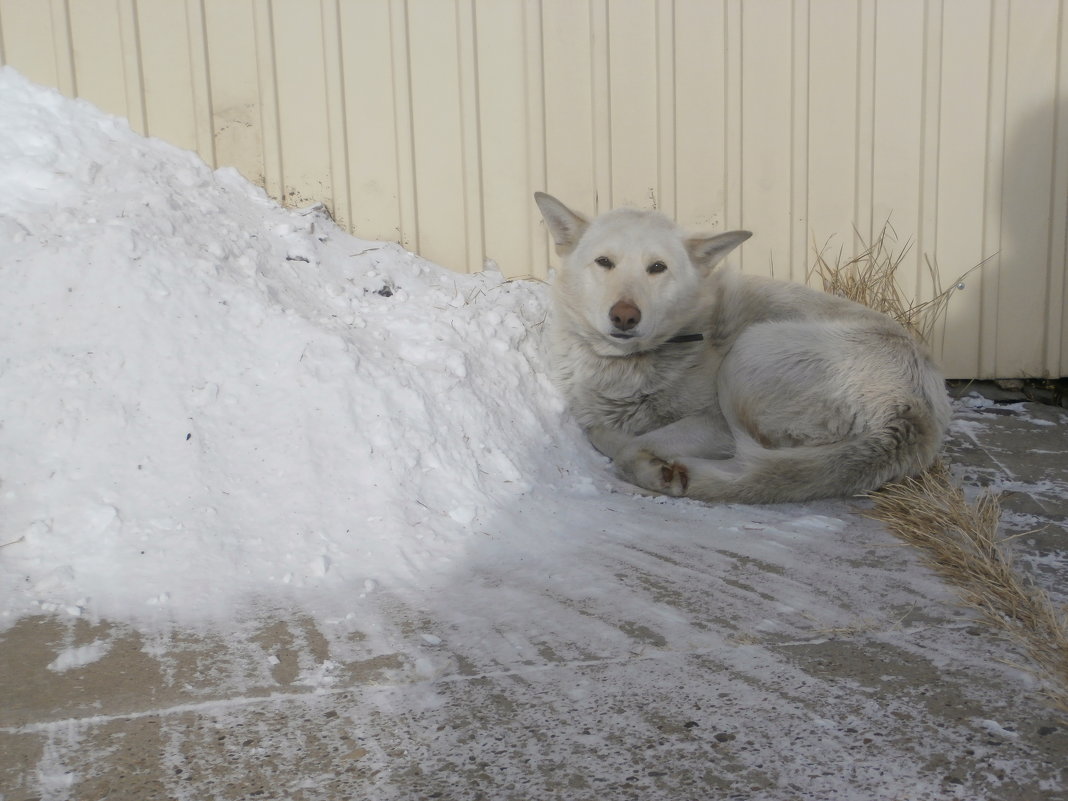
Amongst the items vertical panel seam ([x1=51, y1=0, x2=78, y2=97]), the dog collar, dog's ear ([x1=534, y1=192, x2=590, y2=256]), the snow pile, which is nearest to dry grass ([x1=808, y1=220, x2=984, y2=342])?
the dog collar

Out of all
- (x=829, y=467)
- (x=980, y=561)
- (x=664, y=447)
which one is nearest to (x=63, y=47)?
(x=664, y=447)

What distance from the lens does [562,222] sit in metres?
4.36

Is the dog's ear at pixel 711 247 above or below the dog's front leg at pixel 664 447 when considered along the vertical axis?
above

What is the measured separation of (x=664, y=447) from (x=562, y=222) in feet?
3.81

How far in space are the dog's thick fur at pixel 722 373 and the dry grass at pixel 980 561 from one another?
189 mm

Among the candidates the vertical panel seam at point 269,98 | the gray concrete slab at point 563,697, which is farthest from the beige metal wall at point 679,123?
the gray concrete slab at point 563,697

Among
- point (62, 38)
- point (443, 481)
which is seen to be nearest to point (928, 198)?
point (443, 481)

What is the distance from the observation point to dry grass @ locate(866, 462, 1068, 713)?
229 centimetres

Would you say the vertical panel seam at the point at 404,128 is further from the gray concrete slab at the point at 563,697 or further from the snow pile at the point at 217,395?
the gray concrete slab at the point at 563,697

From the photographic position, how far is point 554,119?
4910 mm

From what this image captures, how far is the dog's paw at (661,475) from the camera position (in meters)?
3.75

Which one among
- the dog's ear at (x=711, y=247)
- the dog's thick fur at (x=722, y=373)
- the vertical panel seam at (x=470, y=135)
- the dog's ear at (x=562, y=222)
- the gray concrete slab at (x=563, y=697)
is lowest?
the gray concrete slab at (x=563, y=697)

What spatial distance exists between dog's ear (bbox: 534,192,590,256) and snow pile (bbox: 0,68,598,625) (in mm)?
462

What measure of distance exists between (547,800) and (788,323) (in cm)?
285
